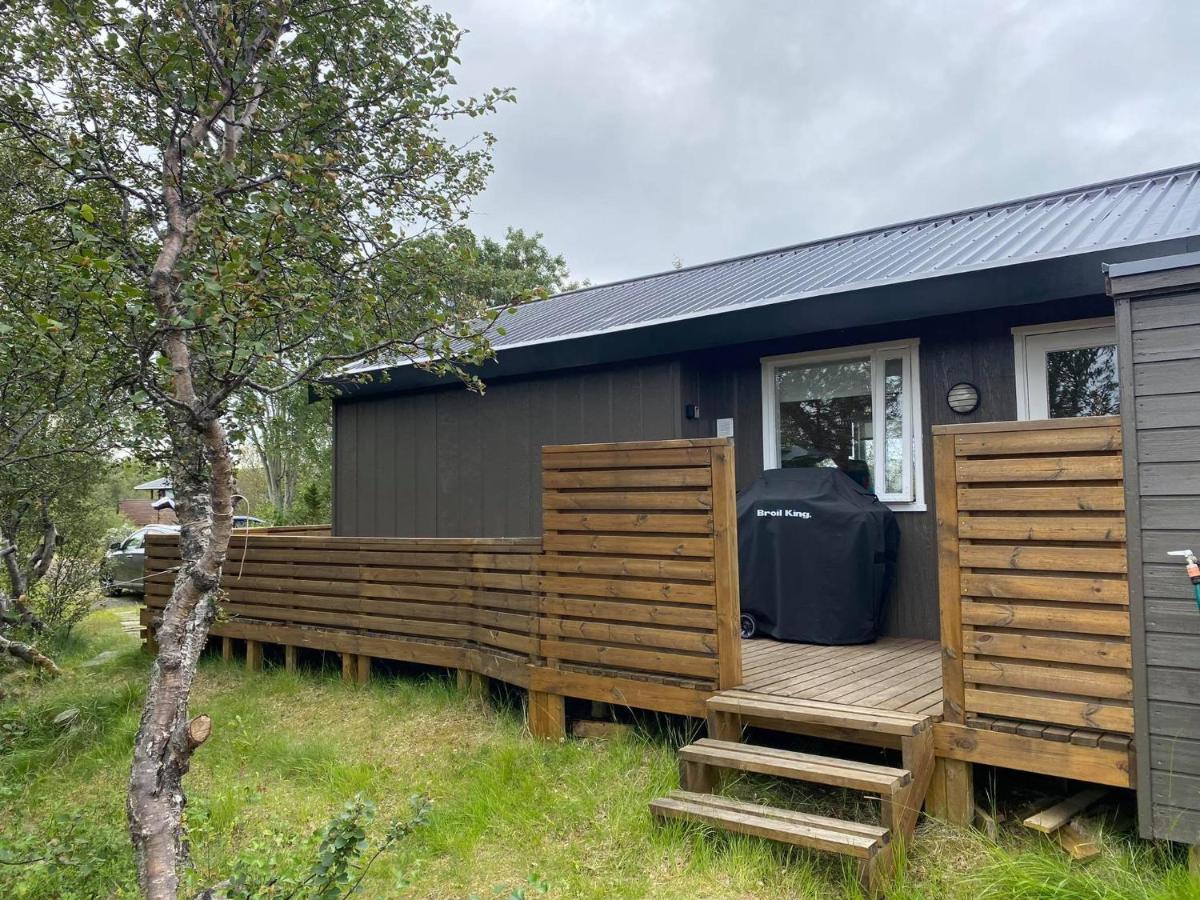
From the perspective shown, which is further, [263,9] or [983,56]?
[983,56]

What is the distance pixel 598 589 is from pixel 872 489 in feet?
6.86

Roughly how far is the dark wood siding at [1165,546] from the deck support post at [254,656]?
19.1ft

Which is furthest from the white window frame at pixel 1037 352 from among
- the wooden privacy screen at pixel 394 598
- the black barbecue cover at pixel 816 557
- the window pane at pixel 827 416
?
the wooden privacy screen at pixel 394 598

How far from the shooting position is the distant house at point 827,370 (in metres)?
4.23

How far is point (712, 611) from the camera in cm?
348

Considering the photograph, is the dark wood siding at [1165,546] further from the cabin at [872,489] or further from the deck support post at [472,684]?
the deck support post at [472,684]

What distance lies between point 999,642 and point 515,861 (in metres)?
2.02

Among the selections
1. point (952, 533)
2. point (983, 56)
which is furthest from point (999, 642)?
point (983, 56)

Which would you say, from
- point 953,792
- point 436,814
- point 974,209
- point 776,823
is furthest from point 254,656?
point 974,209

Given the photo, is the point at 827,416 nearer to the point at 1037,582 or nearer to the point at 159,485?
the point at 1037,582

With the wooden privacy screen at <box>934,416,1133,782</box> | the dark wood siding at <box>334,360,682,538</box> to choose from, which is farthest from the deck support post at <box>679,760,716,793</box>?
the dark wood siding at <box>334,360,682,538</box>

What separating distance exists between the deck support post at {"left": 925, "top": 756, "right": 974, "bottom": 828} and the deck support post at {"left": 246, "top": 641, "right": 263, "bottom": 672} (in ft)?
16.8

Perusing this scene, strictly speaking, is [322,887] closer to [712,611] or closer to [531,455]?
[712,611]

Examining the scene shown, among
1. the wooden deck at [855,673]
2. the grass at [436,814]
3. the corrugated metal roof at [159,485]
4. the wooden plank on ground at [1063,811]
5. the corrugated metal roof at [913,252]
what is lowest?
the grass at [436,814]
